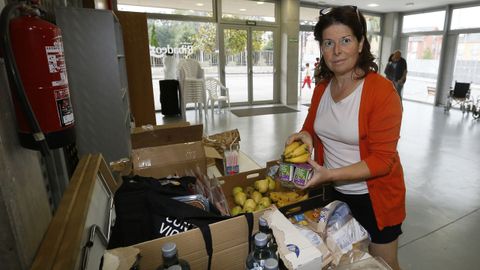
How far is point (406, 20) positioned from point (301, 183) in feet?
37.4

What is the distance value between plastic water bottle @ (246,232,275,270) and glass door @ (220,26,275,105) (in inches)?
304

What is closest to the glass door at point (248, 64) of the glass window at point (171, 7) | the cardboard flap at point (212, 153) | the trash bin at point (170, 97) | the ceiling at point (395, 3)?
the glass window at point (171, 7)

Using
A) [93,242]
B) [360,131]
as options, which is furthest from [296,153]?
[93,242]

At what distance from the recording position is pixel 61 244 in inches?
25.7

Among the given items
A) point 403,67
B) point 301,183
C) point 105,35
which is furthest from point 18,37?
point 403,67

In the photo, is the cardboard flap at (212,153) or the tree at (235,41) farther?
the tree at (235,41)

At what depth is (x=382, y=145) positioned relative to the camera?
3.69 ft

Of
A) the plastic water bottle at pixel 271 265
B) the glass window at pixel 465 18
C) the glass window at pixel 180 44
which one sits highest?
the glass window at pixel 465 18

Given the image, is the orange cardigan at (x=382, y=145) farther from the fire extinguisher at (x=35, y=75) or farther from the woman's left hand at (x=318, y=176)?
the fire extinguisher at (x=35, y=75)

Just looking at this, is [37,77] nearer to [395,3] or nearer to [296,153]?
[296,153]

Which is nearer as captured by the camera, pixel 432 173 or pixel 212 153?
pixel 212 153

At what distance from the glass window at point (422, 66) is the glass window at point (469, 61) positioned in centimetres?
60

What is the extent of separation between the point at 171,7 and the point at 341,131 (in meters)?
7.16

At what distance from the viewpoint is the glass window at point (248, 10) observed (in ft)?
26.0
